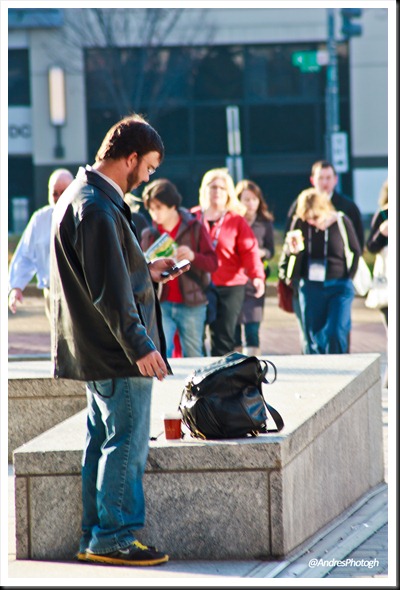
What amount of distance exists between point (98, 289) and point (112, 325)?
0.16m

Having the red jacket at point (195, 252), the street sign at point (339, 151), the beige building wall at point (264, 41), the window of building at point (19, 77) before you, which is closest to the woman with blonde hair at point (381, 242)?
the red jacket at point (195, 252)

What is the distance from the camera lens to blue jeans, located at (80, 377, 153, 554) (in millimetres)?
5242

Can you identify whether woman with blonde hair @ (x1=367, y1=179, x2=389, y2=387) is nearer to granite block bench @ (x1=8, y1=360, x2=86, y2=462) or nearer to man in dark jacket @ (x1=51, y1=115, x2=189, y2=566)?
granite block bench @ (x1=8, y1=360, x2=86, y2=462)

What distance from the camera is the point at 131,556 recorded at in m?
5.33

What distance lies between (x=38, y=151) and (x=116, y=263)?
30.5m

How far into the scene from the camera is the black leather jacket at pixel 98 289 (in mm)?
5043

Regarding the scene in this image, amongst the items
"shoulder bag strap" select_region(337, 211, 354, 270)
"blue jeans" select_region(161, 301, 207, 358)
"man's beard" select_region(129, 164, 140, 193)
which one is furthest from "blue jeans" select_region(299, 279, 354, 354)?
"man's beard" select_region(129, 164, 140, 193)

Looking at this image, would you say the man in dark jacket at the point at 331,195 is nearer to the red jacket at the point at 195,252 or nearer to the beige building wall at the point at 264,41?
the red jacket at the point at 195,252

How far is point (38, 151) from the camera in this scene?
35000mm

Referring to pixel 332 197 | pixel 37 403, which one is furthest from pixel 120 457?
pixel 332 197

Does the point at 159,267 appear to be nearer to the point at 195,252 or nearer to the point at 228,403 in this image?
the point at 228,403

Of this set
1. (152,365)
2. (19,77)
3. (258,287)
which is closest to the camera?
(152,365)

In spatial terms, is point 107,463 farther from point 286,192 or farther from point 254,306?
point 286,192

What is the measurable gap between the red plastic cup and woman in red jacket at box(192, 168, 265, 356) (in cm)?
496
